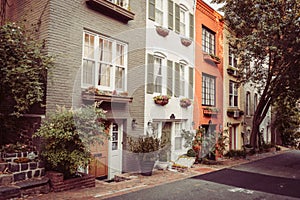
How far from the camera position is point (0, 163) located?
269 inches

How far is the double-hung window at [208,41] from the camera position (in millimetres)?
15945

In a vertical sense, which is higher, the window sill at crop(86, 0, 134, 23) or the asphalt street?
the window sill at crop(86, 0, 134, 23)

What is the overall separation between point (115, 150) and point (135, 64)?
11.6 ft

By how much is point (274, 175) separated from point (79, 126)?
8200 mm

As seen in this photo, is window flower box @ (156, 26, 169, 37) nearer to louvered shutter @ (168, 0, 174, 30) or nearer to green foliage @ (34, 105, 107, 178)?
louvered shutter @ (168, 0, 174, 30)

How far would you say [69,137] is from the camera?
6.99 m

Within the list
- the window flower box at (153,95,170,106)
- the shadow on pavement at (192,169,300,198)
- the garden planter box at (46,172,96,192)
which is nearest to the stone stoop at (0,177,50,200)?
the garden planter box at (46,172,96,192)

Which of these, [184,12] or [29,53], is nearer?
[29,53]

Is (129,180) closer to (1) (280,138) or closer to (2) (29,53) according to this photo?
(2) (29,53)

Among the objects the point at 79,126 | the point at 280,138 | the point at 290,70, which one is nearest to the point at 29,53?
the point at 79,126

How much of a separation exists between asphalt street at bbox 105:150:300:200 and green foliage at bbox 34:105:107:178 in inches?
61.8

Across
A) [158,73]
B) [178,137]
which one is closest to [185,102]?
[178,137]

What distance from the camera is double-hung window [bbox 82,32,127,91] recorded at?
367 inches

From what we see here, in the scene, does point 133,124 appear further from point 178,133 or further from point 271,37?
point 271,37
